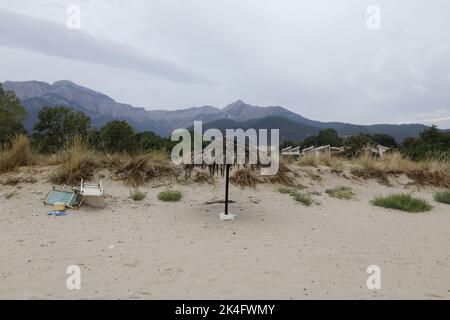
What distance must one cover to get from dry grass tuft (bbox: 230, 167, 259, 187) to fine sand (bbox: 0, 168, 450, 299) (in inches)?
50.4

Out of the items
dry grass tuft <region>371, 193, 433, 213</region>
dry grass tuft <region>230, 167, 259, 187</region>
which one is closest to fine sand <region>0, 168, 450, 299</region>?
dry grass tuft <region>371, 193, 433, 213</region>

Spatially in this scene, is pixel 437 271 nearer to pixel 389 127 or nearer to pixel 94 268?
pixel 94 268

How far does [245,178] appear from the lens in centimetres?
802

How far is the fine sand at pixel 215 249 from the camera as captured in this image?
2.90 meters

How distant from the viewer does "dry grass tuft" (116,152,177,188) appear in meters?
7.40

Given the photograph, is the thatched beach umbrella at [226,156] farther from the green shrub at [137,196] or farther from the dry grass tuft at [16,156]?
the dry grass tuft at [16,156]

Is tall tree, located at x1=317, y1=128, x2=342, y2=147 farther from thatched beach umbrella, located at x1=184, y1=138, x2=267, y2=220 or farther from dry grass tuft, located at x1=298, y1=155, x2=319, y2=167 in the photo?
thatched beach umbrella, located at x1=184, y1=138, x2=267, y2=220

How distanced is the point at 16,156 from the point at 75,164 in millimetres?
1454

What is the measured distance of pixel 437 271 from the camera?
11.5 ft

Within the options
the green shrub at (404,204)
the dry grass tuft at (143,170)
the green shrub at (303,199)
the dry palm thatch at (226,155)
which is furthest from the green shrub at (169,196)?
the green shrub at (404,204)

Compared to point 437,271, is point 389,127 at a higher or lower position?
higher
